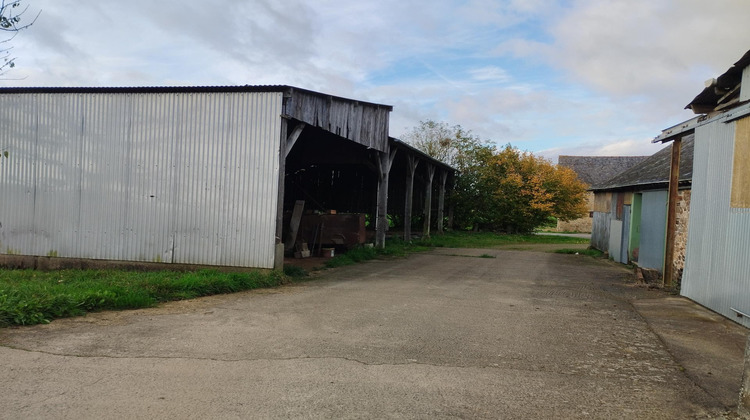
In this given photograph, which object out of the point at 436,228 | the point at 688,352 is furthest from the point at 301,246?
the point at 436,228

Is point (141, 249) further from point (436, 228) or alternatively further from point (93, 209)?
point (436, 228)

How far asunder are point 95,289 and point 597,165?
153 feet

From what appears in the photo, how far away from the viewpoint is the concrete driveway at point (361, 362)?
159 inches

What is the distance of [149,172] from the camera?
1131 centimetres

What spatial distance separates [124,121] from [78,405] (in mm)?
8847

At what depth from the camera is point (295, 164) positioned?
70.8 ft

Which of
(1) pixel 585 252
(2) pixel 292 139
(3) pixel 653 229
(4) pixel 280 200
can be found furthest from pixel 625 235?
(4) pixel 280 200

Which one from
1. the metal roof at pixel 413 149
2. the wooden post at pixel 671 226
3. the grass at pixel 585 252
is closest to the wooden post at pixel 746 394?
the wooden post at pixel 671 226

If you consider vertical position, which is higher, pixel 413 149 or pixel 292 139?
pixel 413 149

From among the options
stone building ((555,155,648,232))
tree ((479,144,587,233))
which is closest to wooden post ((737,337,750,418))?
tree ((479,144,587,233))

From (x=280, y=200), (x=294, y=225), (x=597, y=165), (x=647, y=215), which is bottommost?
(x=294, y=225)

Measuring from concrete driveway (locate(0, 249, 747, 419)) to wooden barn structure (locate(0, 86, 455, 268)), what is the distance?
2.57 m

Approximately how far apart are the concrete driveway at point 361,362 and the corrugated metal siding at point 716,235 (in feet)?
1.53

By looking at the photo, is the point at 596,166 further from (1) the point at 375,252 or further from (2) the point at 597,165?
(1) the point at 375,252
